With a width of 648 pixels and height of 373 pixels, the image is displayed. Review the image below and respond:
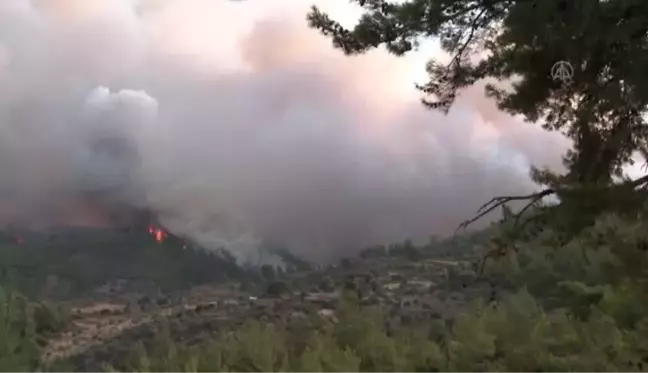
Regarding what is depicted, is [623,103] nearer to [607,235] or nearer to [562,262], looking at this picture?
[607,235]

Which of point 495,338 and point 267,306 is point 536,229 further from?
point 267,306

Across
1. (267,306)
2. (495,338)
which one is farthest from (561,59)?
(267,306)

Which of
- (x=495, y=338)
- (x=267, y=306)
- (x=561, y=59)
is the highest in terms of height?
(x=561, y=59)

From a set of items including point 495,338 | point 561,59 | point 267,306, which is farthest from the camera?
point 267,306

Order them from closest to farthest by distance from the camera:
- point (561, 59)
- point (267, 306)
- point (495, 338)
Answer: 1. point (561, 59)
2. point (495, 338)
3. point (267, 306)

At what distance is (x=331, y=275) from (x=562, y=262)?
19.6 feet

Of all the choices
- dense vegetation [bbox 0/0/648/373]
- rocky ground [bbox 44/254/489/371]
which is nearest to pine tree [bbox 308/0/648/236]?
dense vegetation [bbox 0/0/648/373]

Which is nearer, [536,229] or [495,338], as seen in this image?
[536,229]

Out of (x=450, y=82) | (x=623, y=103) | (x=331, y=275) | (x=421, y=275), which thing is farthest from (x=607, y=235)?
(x=331, y=275)

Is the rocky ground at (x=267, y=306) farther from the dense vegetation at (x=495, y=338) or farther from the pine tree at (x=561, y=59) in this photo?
the pine tree at (x=561, y=59)

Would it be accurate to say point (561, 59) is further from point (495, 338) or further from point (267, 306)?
point (267, 306)

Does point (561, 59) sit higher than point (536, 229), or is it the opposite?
point (561, 59)

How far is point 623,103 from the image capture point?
4590mm

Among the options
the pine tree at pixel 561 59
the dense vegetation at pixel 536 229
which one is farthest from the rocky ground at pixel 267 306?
the pine tree at pixel 561 59
